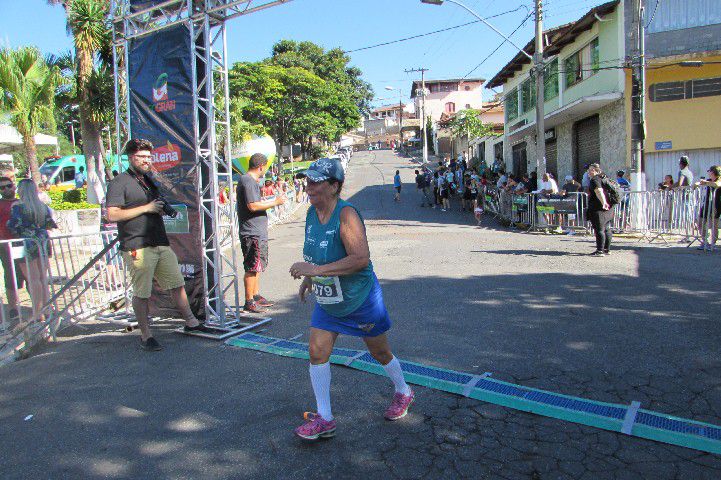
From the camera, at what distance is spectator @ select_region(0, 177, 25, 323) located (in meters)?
6.05

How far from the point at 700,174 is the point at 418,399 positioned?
1598 centimetres

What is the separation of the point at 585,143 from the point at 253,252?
55.2ft

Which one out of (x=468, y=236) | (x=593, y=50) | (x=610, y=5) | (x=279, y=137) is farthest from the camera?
(x=279, y=137)

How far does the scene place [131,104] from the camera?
5.88 metres

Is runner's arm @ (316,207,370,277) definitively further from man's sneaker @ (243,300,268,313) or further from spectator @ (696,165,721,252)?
spectator @ (696,165,721,252)

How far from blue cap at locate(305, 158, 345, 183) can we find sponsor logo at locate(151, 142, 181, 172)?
284 cm

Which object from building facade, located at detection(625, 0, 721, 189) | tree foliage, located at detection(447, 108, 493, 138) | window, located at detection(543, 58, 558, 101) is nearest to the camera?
building facade, located at detection(625, 0, 721, 189)

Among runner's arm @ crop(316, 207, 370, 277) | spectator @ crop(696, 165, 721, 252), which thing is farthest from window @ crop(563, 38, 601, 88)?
runner's arm @ crop(316, 207, 370, 277)

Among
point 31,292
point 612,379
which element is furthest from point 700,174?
point 31,292

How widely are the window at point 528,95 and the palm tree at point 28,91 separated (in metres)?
19.9

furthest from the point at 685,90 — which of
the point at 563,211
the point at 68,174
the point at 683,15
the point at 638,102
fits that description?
the point at 68,174

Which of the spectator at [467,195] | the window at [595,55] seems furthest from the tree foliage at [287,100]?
the window at [595,55]

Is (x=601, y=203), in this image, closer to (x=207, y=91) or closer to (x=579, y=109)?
(x=207, y=91)

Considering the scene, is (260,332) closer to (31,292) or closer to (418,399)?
(418,399)
